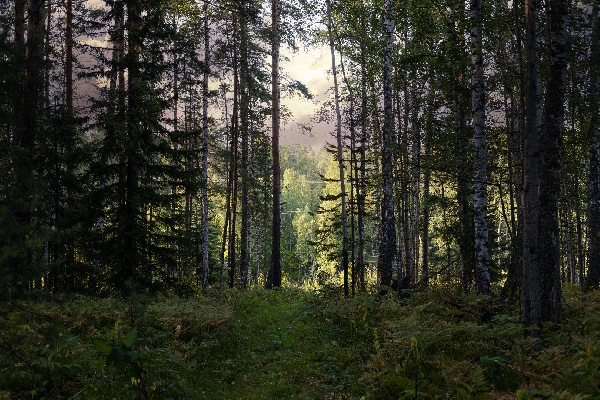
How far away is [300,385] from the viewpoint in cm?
584

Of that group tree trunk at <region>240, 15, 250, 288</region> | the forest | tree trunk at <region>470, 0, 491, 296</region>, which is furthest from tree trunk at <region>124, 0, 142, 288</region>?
tree trunk at <region>470, 0, 491, 296</region>

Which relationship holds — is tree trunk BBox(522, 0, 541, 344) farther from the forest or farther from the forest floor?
the forest floor

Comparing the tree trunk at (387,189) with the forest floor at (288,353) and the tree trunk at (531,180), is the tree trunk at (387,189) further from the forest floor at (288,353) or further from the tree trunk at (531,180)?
the tree trunk at (531,180)

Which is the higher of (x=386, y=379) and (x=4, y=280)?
(x=4, y=280)

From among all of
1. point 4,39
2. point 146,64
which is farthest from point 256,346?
point 146,64

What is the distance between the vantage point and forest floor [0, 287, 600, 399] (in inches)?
147

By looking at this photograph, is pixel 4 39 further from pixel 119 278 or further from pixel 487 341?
pixel 487 341

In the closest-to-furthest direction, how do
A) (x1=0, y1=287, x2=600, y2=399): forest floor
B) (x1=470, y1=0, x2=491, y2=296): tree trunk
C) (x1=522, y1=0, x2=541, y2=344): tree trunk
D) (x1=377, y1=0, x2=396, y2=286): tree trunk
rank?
1. (x1=0, y1=287, x2=600, y2=399): forest floor
2. (x1=522, y1=0, x2=541, y2=344): tree trunk
3. (x1=470, y1=0, x2=491, y2=296): tree trunk
4. (x1=377, y1=0, x2=396, y2=286): tree trunk

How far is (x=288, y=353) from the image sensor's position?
7.54m

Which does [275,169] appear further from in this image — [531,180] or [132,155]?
[531,180]

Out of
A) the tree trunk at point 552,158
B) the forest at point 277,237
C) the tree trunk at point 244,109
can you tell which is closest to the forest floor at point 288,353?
the forest at point 277,237

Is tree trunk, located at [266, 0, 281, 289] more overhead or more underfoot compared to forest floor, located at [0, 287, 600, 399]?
more overhead

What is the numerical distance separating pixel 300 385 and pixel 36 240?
4536 mm

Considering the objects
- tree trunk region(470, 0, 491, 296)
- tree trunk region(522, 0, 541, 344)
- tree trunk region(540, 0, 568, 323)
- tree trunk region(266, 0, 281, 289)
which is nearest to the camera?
tree trunk region(522, 0, 541, 344)
